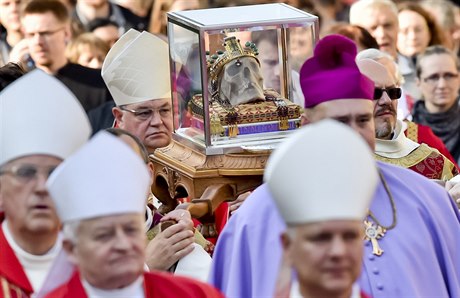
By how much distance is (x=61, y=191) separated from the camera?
5695 millimetres

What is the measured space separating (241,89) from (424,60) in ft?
13.9

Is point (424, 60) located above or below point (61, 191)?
below

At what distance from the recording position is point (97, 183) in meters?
5.67

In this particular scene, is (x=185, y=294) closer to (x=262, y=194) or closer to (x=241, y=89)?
(x=262, y=194)

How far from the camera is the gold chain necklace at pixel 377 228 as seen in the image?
7145 millimetres

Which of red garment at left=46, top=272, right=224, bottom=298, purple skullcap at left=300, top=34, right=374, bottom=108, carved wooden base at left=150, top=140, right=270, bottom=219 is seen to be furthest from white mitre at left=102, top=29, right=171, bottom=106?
red garment at left=46, top=272, right=224, bottom=298

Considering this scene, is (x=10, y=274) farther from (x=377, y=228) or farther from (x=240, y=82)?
(x=240, y=82)

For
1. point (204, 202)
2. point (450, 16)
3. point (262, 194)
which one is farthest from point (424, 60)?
point (262, 194)

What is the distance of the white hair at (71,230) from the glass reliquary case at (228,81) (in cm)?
273

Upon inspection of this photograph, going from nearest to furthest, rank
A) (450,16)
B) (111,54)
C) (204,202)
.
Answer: (204,202), (111,54), (450,16)

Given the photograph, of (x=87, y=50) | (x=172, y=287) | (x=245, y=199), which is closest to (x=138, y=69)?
(x=245, y=199)

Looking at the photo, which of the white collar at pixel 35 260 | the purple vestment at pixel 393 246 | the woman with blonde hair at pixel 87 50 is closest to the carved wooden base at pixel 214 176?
the purple vestment at pixel 393 246

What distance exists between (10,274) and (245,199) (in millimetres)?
→ 1804

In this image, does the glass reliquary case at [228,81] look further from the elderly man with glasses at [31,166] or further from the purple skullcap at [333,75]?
the elderly man with glasses at [31,166]
